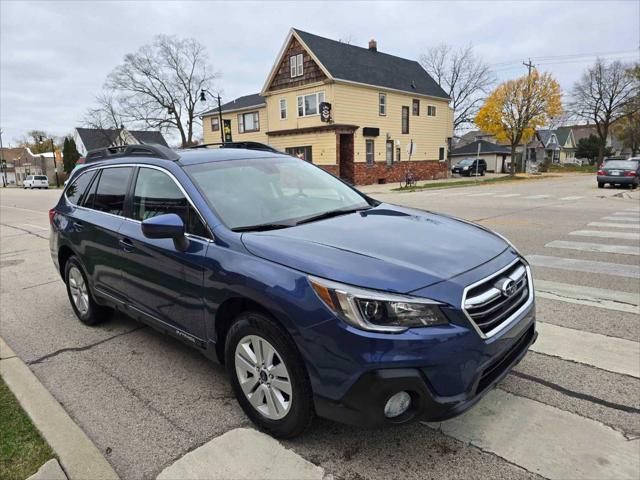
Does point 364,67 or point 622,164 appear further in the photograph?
point 364,67

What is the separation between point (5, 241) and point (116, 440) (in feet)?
34.4

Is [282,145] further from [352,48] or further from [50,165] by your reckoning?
[50,165]

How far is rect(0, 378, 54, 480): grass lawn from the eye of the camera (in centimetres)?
254

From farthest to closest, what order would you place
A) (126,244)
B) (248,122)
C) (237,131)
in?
(237,131) < (248,122) < (126,244)

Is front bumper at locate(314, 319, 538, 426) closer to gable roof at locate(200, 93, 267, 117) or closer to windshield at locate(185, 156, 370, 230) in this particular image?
windshield at locate(185, 156, 370, 230)

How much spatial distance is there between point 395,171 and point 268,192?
31249 millimetres

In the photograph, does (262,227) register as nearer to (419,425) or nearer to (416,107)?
(419,425)

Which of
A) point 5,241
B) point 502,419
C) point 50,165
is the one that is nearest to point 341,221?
point 502,419

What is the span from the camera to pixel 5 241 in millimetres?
10938

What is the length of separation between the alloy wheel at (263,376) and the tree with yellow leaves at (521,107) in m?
39.9

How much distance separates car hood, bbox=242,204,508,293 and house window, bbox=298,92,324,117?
2797 cm

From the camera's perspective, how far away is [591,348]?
3791 millimetres

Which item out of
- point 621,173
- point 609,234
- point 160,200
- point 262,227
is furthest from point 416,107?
point 262,227

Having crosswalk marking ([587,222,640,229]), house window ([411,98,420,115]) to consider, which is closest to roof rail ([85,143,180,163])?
crosswalk marking ([587,222,640,229])
